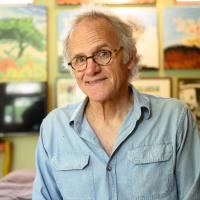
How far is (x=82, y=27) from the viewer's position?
3.67 ft

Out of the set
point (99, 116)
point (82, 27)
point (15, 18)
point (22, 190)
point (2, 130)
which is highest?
point (15, 18)

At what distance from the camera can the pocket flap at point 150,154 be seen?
106 centimetres

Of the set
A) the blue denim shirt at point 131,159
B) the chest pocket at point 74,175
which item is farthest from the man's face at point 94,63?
the chest pocket at point 74,175

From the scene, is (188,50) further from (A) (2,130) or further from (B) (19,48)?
(A) (2,130)

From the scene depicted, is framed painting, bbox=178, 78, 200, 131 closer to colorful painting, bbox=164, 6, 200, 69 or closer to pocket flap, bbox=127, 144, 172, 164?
colorful painting, bbox=164, 6, 200, 69

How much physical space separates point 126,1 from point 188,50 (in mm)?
658

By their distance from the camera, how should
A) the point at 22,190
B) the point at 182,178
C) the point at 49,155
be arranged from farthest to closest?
1. the point at 22,190
2. the point at 49,155
3. the point at 182,178

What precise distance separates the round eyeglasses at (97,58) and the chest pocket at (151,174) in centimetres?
33

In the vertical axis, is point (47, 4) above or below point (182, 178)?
above

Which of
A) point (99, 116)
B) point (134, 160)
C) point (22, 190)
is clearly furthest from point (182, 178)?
point (22, 190)

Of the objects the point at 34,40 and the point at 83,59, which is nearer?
the point at 83,59

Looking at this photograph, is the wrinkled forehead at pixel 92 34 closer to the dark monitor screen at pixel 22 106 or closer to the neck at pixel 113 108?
the neck at pixel 113 108

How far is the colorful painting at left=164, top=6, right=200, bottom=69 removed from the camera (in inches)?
106

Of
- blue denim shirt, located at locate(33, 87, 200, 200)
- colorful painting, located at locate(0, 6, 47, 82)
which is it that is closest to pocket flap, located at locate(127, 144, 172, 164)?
blue denim shirt, located at locate(33, 87, 200, 200)
